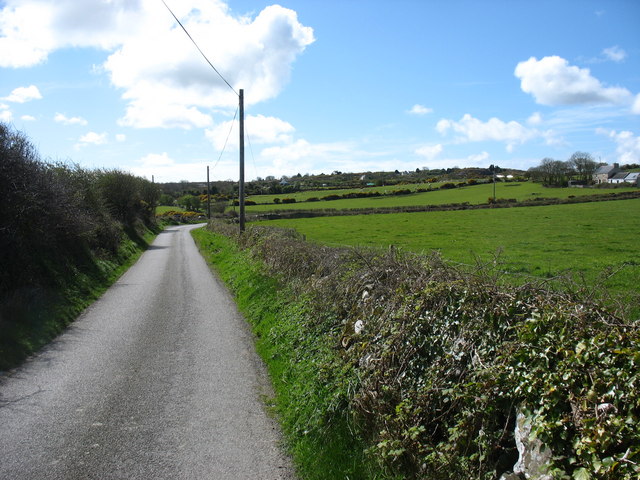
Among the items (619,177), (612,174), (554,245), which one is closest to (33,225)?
(554,245)

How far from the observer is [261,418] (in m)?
5.91

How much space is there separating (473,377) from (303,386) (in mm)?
2955

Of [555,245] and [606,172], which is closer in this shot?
[555,245]

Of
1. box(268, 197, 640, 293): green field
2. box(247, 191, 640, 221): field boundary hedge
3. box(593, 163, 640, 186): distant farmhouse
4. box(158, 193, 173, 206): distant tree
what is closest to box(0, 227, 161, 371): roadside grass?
box(268, 197, 640, 293): green field

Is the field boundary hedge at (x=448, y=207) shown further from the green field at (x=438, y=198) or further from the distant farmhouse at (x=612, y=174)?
the distant farmhouse at (x=612, y=174)

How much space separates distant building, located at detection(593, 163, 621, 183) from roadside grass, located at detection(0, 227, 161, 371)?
9893 cm

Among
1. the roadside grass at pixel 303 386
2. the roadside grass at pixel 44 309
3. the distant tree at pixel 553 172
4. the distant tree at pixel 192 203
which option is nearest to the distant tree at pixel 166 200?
the distant tree at pixel 192 203

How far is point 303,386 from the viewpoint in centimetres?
626

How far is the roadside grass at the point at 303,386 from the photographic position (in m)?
4.75

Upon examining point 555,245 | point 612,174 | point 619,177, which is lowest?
point 555,245

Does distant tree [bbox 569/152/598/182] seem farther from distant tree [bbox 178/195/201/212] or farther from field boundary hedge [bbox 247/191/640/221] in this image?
distant tree [bbox 178/195/201/212]

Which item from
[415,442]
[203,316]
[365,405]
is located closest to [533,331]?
[415,442]

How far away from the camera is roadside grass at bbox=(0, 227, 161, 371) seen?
868 centimetres

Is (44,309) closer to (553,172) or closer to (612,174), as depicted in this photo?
(553,172)
